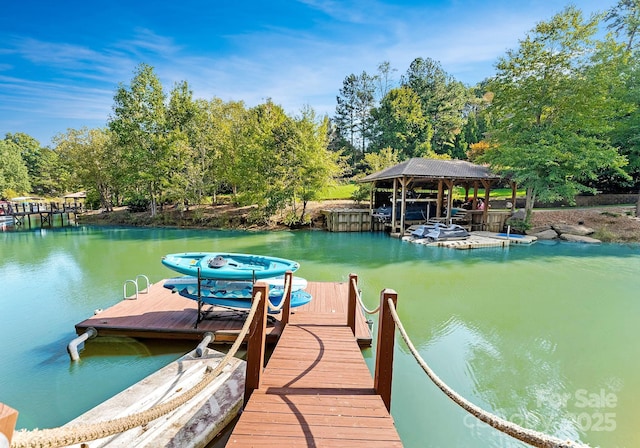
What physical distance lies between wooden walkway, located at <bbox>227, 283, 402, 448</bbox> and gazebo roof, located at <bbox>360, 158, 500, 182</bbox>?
1456 centimetres

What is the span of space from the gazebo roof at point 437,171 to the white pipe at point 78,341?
1501 cm

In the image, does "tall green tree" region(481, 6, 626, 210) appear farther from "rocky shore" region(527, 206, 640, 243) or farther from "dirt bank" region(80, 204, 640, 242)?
"dirt bank" region(80, 204, 640, 242)

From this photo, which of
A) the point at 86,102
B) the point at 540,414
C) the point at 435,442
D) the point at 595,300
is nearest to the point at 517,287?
the point at 595,300

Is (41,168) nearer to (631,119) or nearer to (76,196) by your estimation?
(76,196)

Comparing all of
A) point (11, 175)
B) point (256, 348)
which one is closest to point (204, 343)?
point (256, 348)

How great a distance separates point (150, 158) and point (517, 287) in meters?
25.6

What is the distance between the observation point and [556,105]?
17.1 m

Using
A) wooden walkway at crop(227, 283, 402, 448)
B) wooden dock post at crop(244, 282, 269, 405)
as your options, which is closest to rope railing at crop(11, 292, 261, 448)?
wooden walkway at crop(227, 283, 402, 448)

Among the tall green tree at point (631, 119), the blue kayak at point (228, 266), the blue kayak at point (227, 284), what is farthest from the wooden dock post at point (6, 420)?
the tall green tree at point (631, 119)

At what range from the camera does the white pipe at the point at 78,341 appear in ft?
18.0

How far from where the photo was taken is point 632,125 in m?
17.9

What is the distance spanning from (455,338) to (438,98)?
35627mm

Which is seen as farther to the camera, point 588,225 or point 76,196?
point 76,196

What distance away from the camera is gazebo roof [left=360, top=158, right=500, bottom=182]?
17.3m
